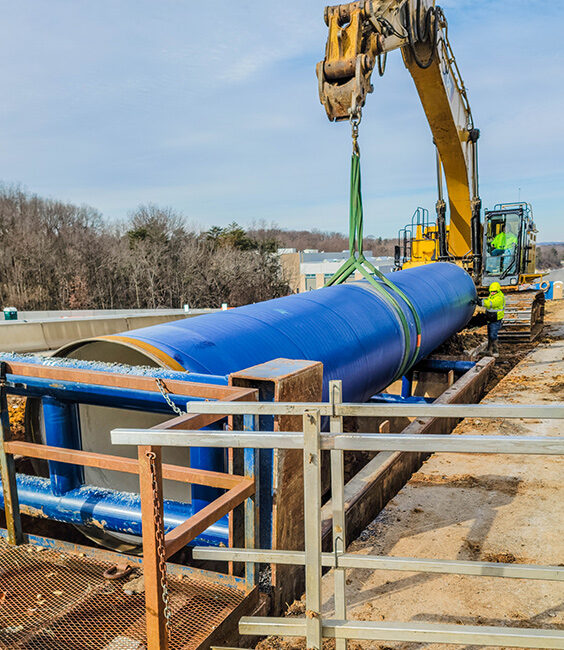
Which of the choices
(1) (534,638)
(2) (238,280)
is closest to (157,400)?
(1) (534,638)

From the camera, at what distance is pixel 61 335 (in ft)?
Answer: 49.0

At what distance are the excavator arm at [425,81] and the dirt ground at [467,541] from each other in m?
3.99

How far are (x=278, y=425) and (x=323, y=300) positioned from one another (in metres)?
2.77

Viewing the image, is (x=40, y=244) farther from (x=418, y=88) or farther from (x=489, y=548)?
(x=489, y=548)

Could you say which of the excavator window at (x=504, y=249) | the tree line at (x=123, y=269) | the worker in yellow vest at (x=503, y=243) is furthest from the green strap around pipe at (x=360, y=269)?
the tree line at (x=123, y=269)

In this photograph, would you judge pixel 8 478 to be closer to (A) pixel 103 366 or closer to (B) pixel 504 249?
(A) pixel 103 366

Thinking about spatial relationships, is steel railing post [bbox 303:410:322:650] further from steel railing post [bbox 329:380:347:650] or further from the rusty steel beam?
the rusty steel beam

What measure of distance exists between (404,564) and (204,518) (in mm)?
824

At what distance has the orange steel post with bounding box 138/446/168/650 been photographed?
1.89 meters

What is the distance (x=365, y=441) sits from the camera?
1.84 metres

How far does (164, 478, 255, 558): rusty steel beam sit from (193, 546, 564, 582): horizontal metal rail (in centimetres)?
16

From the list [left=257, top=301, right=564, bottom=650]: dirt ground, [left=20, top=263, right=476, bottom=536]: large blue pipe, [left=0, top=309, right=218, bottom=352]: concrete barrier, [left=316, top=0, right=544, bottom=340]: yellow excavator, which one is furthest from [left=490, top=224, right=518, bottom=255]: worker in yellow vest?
[left=0, top=309, right=218, bottom=352]: concrete barrier

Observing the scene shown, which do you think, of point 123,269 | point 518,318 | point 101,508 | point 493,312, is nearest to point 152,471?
point 101,508

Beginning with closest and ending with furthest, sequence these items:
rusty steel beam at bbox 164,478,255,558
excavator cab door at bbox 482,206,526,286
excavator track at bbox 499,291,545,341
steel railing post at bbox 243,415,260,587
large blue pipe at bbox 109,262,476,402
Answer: rusty steel beam at bbox 164,478,255,558 < steel railing post at bbox 243,415,260,587 < large blue pipe at bbox 109,262,476,402 < excavator track at bbox 499,291,545,341 < excavator cab door at bbox 482,206,526,286
